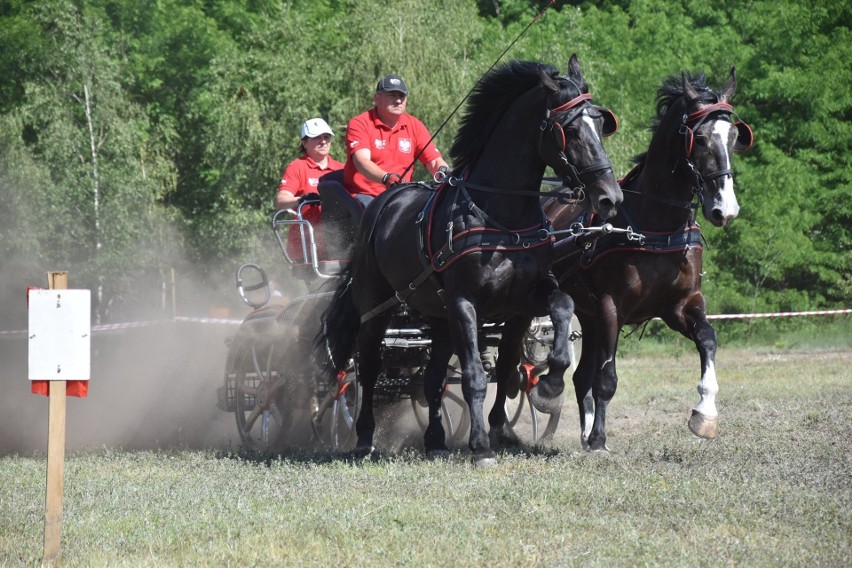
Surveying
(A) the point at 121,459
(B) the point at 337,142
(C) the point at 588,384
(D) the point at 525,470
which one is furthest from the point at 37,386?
(B) the point at 337,142

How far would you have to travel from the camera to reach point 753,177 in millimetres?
22766

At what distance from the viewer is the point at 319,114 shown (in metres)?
23.6

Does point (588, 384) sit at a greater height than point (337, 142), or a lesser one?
lesser

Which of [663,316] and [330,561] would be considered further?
[663,316]

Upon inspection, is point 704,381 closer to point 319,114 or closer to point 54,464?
point 54,464

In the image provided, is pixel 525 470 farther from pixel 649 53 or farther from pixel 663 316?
pixel 649 53

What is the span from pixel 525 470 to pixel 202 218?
23020mm

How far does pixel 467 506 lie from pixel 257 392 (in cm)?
472

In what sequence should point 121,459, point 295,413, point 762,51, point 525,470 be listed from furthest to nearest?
point 762,51
point 295,413
point 121,459
point 525,470

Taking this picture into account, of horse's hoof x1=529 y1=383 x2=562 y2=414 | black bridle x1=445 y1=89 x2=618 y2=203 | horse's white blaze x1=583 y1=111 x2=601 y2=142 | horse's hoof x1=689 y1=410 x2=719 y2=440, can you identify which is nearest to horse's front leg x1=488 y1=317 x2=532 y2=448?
horse's hoof x1=529 y1=383 x2=562 y2=414

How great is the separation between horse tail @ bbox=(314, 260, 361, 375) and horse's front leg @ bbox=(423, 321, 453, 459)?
0.76 metres

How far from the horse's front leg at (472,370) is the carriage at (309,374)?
4.72 ft

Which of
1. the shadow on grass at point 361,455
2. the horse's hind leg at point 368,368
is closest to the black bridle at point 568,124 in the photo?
the shadow on grass at point 361,455

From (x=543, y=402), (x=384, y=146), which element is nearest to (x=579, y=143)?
(x=543, y=402)
